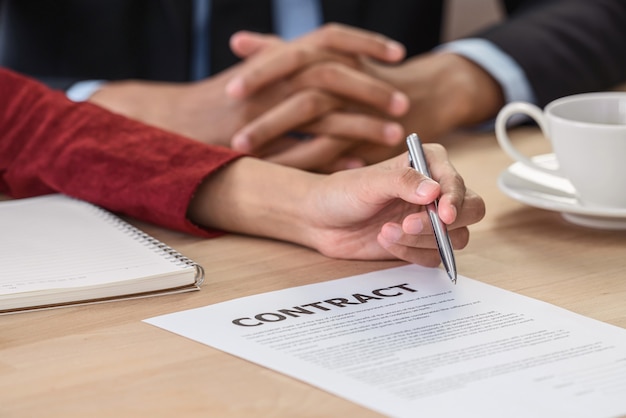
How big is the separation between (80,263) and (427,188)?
0.93 ft

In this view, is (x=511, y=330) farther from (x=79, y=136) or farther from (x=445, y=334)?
(x=79, y=136)

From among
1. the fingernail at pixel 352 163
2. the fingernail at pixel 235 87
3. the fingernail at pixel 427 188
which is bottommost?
the fingernail at pixel 352 163

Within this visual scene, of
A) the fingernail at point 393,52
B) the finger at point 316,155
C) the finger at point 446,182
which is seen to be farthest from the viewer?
the fingernail at point 393,52

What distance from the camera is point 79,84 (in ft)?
4.40

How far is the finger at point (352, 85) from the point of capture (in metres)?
→ 1.16

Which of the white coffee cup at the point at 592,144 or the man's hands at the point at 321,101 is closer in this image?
the white coffee cup at the point at 592,144

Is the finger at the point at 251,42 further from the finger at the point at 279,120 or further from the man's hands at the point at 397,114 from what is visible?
the finger at the point at 279,120

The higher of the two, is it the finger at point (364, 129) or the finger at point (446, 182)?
the finger at point (446, 182)

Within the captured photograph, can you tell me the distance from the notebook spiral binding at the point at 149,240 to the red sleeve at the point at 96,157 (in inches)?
0.6

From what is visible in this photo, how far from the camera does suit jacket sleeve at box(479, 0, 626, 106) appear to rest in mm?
1304

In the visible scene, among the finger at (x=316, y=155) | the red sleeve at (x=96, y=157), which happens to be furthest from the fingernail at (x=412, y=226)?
the finger at (x=316, y=155)

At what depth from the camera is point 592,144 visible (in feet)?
2.68

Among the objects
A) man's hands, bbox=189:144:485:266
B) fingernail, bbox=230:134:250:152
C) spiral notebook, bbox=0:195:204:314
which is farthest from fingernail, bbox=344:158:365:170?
spiral notebook, bbox=0:195:204:314

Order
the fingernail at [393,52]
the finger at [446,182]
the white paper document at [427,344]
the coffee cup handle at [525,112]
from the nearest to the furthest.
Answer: the white paper document at [427,344] → the finger at [446,182] → the coffee cup handle at [525,112] → the fingernail at [393,52]
